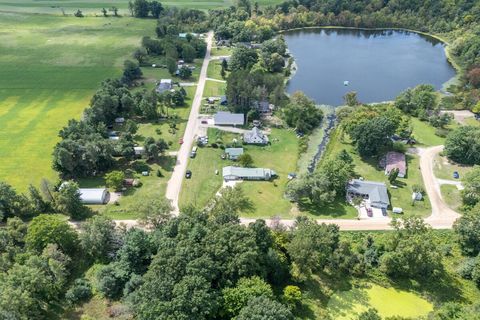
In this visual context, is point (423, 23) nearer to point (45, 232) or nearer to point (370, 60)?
point (370, 60)

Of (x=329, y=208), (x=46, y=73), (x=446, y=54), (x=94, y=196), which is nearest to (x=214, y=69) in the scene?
(x=46, y=73)

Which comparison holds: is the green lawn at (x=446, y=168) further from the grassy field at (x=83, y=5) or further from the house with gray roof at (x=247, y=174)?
the grassy field at (x=83, y=5)

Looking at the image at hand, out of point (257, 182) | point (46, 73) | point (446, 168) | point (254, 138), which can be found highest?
point (46, 73)

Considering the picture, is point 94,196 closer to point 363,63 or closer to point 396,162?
point 396,162

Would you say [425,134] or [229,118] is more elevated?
[229,118]

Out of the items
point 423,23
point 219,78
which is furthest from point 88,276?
point 423,23

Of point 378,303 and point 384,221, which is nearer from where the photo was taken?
point 378,303

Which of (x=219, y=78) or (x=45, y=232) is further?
(x=219, y=78)
